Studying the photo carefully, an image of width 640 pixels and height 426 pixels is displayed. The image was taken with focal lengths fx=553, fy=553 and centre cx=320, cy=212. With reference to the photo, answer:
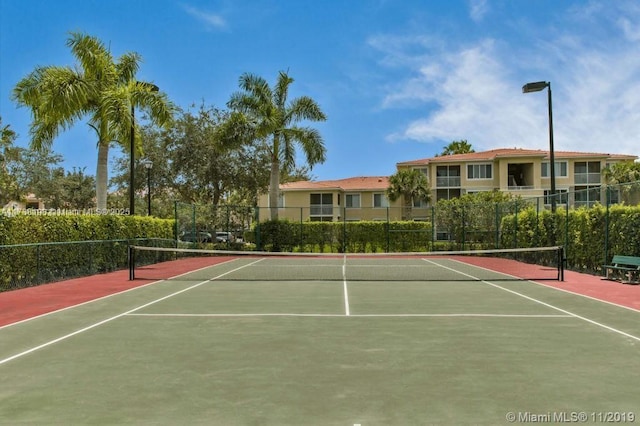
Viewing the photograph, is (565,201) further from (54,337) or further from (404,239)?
(54,337)

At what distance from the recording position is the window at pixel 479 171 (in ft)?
178

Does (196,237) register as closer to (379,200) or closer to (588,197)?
(588,197)

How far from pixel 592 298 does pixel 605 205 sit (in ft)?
24.0

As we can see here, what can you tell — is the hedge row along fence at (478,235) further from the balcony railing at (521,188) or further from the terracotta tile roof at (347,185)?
the terracotta tile roof at (347,185)

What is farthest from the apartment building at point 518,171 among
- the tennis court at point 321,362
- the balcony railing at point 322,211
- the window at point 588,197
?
the tennis court at point 321,362

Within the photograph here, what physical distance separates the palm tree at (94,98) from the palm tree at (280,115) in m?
10.2

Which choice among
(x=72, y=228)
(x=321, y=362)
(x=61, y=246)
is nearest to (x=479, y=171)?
(x=72, y=228)

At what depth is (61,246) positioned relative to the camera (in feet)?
59.3

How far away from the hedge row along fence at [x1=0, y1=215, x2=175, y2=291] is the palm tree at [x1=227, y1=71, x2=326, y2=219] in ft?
39.0

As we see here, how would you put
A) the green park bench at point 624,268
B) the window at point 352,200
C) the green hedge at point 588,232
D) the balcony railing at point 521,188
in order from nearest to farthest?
the green park bench at point 624,268, the green hedge at point 588,232, the balcony railing at point 521,188, the window at point 352,200

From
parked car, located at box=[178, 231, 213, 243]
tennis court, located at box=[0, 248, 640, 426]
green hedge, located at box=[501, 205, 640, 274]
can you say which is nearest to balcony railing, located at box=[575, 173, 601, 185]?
green hedge, located at box=[501, 205, 640, 274]

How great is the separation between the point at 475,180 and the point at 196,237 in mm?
30300

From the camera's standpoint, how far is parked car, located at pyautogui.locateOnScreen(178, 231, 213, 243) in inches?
1280

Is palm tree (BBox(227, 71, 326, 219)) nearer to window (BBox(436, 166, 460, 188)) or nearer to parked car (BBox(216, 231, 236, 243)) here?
parked car (BBox(216, 231, 236, 243))
